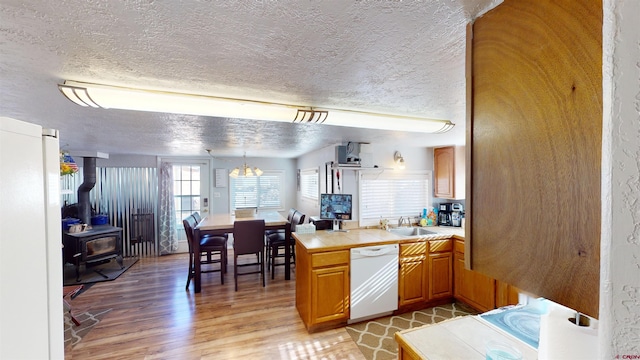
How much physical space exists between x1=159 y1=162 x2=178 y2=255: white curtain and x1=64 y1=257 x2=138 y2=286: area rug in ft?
2.05

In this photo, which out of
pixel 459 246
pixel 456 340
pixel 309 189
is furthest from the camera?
pixel 309 189

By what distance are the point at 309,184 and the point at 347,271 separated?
2583 millimetres

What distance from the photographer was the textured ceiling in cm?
77

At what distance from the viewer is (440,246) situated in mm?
3062

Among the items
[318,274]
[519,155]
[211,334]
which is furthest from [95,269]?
[519,155]

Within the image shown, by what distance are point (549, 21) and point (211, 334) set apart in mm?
3149

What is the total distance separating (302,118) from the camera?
5.83 feet

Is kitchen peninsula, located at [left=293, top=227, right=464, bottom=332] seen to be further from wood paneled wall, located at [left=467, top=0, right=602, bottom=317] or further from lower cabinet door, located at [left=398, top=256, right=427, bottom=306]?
wood paneled wall, located at [left=467, top=0, right=602, bottom=317]

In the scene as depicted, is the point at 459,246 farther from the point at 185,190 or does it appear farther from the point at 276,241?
the point at 185,190

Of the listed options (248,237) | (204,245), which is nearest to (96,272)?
(204,245)

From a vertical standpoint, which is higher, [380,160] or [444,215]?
[380,160]

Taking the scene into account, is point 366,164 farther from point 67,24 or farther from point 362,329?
point 67,24

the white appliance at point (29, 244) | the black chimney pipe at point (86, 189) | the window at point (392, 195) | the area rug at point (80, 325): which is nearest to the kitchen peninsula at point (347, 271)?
the window at point (392, 195)

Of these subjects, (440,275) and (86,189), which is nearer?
(440,275)
